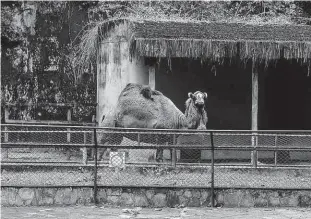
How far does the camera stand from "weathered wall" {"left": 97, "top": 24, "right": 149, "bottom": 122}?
19438 millimetres

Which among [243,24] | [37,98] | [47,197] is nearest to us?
[47,197]

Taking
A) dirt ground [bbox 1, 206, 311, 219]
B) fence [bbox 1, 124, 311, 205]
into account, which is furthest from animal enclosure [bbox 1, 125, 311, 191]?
dirt ground [bbox 1, 206, 311, 219]

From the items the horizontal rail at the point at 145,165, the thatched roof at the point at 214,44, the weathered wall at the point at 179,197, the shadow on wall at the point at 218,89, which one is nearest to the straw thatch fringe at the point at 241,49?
the thatched roof at the point at 214,44

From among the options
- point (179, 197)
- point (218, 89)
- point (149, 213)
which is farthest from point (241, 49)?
point (149, 213)

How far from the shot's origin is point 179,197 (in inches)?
516

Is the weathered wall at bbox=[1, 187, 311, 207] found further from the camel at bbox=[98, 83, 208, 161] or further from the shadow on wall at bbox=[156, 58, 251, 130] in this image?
the shadow on wall at bbox=[156, 58, 251, 130]

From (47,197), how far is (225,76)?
1023 centimetres

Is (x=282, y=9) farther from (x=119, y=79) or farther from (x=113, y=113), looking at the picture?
(x=113, y=113)

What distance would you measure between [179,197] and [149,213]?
3.14 feet

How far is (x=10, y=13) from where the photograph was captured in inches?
923

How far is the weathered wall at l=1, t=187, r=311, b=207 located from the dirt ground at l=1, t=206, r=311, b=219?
264 millimetres

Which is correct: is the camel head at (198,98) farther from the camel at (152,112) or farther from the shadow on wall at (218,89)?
the shadow on wall at (218,89)

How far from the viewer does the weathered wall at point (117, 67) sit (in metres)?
19.4

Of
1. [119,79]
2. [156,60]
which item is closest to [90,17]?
[119,79]
